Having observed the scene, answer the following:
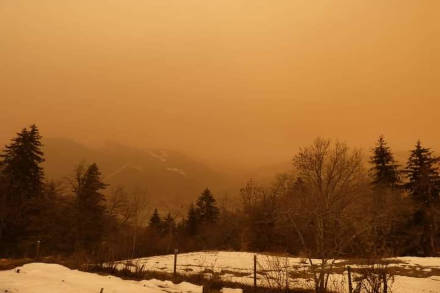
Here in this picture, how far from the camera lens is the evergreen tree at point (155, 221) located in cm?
7206

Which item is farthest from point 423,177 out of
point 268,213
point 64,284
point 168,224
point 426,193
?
point 168,224

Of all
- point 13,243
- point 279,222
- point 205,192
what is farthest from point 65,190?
point 279,222

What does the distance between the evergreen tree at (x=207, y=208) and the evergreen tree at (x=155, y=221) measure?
9.43 metres

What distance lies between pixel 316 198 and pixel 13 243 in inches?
1211

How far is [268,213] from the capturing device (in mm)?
18188

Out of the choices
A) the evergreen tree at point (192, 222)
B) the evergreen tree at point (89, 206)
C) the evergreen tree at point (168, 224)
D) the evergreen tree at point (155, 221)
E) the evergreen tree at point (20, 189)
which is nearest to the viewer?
the evergreen tree at point (20, 189)

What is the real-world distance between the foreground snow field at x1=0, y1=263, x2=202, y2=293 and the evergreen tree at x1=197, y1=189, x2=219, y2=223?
54986 mm

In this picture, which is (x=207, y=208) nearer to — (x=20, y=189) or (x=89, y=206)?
(x=89, y=206)

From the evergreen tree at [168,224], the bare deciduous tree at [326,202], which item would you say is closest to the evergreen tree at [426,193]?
the bare deciduous tree at [326,202]

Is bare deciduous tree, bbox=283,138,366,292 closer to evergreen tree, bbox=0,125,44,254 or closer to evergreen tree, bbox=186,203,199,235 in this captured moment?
evergreen tree, bbox=0,125,44,254

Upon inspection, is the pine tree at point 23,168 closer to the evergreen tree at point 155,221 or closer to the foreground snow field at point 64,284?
the foreground snow field at point 64,284

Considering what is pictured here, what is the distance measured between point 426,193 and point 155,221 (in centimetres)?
5192

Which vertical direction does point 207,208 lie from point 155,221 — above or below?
above

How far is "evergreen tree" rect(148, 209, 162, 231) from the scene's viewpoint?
72062 mm
